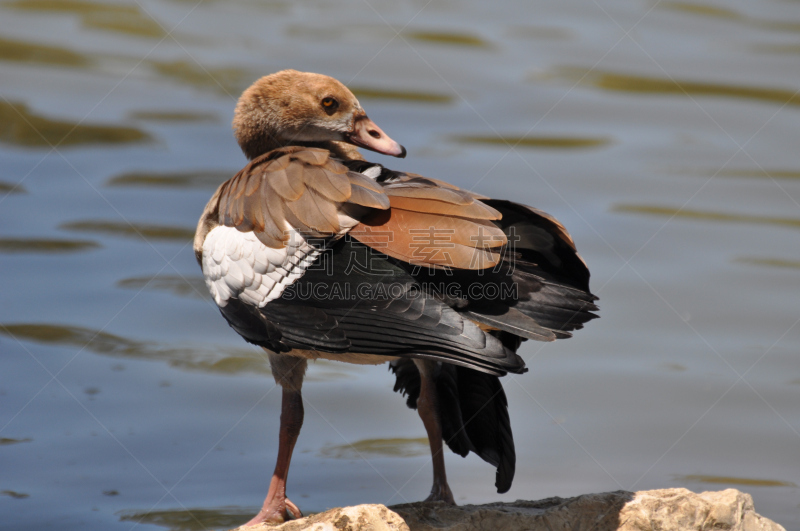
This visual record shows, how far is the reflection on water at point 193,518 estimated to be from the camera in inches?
193

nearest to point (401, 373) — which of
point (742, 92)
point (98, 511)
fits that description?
point (98, 511)

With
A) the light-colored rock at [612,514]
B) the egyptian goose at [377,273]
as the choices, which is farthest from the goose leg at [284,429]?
the light-colored rock at [612,514]

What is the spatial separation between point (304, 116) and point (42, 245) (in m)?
5.01

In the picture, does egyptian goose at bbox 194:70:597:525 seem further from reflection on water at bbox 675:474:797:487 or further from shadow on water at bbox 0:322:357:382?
shadow on water at bbox 0:322:357:382

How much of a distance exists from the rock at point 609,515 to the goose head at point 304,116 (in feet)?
6.02

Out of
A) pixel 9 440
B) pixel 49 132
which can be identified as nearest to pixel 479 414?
pixel 9 440

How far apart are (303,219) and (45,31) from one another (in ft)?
36.7

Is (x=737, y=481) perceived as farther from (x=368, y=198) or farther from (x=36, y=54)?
(x=36, y=54)

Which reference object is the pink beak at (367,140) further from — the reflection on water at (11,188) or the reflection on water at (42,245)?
the reflection on water at (11,188)

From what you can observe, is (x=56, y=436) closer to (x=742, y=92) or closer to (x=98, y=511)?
(x=98, y=511)

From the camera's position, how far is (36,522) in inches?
195

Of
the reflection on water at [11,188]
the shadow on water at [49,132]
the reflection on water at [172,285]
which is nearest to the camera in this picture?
the reflection on water at [172,285]

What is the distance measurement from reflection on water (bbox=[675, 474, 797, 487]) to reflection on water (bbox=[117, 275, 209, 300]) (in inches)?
173

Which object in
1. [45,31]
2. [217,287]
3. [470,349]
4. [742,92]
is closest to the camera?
[470,349]
